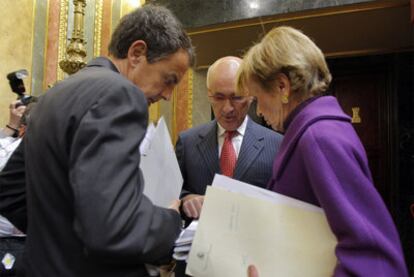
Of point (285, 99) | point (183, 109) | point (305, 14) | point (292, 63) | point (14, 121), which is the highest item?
point (305, 14)

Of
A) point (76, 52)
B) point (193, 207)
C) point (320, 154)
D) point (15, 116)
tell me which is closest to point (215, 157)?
point (193, 207)

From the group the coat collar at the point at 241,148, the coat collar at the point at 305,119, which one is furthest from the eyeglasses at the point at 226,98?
the coat collar at the point at 305,119

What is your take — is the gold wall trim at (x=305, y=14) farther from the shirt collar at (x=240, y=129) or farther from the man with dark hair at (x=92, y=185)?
the man with dark hair at (x=92, y=185)

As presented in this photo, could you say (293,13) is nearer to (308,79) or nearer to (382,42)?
(382,42)

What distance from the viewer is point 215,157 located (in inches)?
77.2

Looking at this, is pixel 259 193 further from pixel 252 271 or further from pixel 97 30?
pixel 97 30

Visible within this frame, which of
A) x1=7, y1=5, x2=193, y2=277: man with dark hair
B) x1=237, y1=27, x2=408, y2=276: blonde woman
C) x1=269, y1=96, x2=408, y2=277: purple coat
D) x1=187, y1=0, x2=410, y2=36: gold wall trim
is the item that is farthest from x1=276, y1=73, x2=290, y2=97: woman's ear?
x1=187, y1=0, x2=410, y2=36: gold wall trim

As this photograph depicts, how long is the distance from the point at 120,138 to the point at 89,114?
8cm

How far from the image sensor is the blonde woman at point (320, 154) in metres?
0.90

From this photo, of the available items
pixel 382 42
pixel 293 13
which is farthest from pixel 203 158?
pixel 382 42

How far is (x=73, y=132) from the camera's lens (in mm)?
899

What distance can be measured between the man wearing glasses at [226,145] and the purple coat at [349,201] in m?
0.85

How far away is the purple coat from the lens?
0.89 m

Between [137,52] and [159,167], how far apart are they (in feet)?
1.08
